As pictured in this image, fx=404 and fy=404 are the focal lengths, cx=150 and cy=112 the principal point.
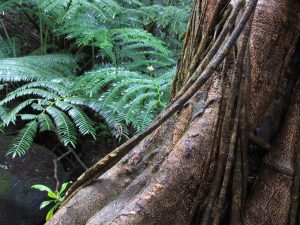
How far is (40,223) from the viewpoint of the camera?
2.80 meters

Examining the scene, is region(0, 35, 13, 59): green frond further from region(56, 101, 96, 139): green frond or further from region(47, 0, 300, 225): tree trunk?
region(47, 0, 300, 225): tree trunk

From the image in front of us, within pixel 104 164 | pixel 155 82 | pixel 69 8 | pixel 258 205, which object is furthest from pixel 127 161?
pixel 69 8

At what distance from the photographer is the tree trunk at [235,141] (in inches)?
48.4

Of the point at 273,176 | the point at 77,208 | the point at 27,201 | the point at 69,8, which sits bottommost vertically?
the point at 27,201

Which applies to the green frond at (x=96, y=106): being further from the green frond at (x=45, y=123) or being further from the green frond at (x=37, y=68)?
the green frond at (x=37, y=68)

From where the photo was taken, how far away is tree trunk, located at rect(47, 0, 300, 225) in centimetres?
123

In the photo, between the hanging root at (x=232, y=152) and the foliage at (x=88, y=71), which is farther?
the foliage at (x=88, y=71)

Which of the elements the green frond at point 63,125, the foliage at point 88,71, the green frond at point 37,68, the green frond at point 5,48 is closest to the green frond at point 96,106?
the foliage at point 88,71

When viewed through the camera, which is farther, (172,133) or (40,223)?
(40,223)

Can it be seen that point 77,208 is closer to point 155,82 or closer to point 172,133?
point 172,133

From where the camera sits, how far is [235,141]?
1.22m

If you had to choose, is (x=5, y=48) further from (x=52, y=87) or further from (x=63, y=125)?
(x=63, y=125)

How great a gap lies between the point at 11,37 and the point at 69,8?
1.07m

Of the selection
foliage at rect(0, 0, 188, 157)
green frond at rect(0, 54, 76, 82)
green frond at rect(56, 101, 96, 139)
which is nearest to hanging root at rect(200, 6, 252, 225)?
foliage at rect(0, 0, 188, 157)
